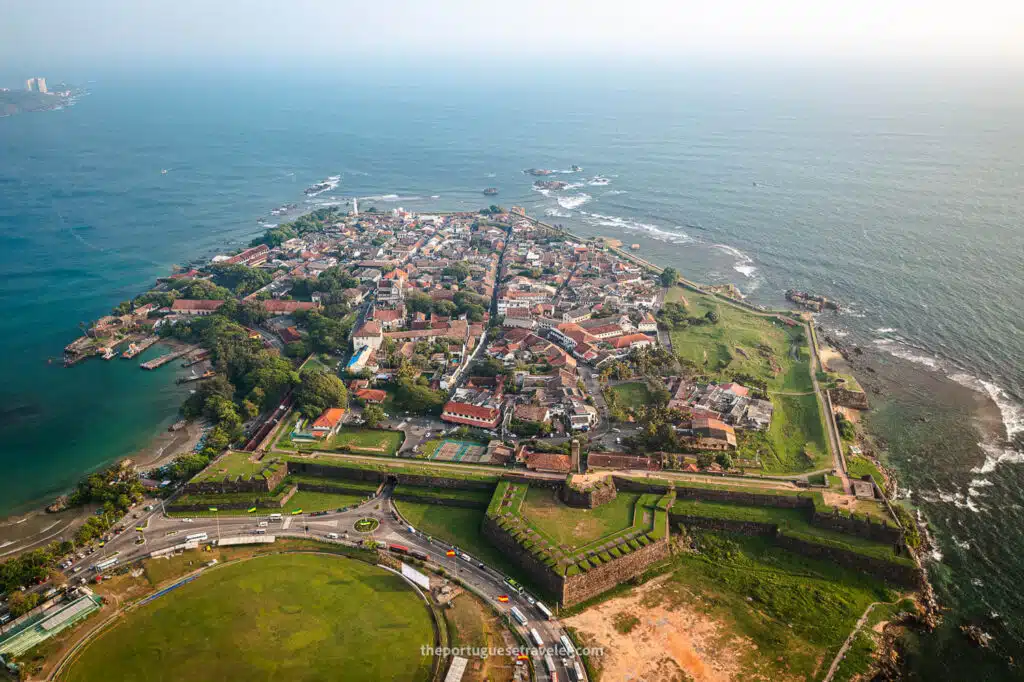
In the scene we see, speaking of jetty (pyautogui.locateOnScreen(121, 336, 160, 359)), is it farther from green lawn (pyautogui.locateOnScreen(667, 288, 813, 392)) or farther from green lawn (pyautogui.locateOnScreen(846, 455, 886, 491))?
green lawn (pyautogui.locateOnScreen(846, 455, 886, 491))

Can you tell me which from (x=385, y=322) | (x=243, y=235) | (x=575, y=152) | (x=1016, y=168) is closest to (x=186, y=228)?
(x=243, y=235)

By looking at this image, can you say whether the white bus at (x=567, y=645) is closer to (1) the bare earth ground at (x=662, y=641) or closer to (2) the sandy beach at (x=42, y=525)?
(1) the bare earth ground at (x=662, y=641)

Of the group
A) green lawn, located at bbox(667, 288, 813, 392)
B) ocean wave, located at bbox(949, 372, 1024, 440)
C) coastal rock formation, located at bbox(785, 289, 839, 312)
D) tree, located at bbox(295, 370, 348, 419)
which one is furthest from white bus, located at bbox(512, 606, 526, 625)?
coastal rock formation, located at bbox(785, 289, 839, 312)

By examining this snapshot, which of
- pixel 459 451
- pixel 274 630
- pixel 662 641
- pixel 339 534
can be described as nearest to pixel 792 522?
pixel 662 641

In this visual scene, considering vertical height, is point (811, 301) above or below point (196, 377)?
above

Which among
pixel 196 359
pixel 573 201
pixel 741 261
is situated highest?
pixel 573 201

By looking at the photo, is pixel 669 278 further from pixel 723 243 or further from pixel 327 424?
pixel 327 424

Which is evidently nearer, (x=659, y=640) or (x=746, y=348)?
(x=659, y=640)
